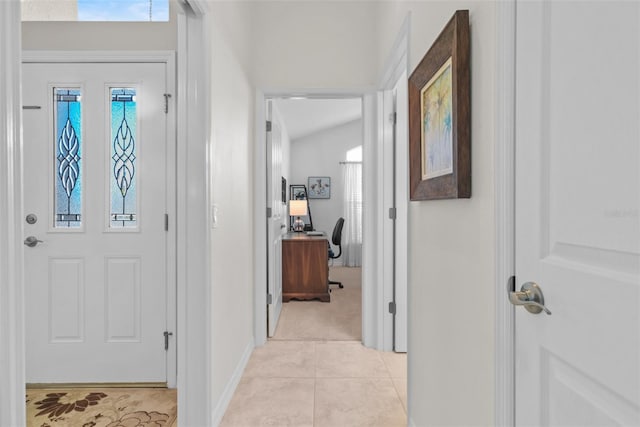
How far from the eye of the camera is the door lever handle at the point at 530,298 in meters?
0.86

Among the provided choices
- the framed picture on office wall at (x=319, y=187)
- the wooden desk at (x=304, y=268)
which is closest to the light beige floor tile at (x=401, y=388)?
the wooden desk at (x=304, y=268)

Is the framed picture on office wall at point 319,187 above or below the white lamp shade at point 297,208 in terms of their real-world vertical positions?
above

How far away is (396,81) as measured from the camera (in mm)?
2652

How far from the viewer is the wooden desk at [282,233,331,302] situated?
14.5 ft

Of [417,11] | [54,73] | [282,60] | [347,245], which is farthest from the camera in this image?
[347,245]

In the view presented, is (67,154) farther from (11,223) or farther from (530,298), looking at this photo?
(530,298)

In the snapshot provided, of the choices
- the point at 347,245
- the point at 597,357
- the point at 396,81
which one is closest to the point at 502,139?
the point at 597,357

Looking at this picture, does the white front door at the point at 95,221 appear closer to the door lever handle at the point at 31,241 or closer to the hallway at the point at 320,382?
the door lever handle at the point at 31,241

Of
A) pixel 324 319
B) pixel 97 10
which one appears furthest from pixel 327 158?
pixel 97 10

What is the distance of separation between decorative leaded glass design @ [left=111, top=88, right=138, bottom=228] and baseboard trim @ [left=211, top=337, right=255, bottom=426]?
3.66ft

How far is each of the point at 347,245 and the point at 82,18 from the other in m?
5.63

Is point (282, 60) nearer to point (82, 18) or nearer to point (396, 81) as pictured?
point (396, 81)

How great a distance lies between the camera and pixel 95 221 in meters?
2.27

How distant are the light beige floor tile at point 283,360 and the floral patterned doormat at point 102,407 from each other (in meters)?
0.56
